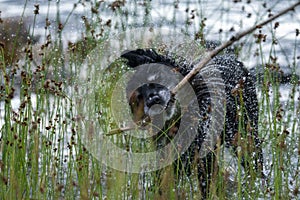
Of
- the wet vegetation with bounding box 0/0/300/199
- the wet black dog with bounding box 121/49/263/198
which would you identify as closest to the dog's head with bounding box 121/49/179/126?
the wet black dog with bounding box 121/49/263/198

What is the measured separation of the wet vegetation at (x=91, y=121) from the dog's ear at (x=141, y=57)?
0.34 metres

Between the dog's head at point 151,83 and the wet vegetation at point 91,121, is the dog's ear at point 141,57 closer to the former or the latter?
the dog's head at point 151,83

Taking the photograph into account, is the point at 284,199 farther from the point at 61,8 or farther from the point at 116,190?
the point at 61,8

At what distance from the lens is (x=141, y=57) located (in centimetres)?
425

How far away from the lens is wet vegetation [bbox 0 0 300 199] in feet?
11.5

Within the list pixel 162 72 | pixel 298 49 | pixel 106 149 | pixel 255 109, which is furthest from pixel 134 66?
pixel 298 49

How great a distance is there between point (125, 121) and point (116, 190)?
118cm

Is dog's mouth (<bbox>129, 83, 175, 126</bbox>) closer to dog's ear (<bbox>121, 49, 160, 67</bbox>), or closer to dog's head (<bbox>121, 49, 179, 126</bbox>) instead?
dog's head (<bbox>121, 49, 179, 126</bbox>)

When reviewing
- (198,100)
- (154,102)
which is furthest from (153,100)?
(198,100)

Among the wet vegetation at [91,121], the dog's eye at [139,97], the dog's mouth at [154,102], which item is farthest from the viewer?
the dog's eye at [139,97]

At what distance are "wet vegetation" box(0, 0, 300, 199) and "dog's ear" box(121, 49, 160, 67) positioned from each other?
1.11 feet

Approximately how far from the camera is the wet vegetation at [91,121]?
352 cm

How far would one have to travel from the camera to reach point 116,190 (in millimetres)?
3244

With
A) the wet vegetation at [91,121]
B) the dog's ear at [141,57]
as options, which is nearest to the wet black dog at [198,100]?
the dog's ear at [141,57]
